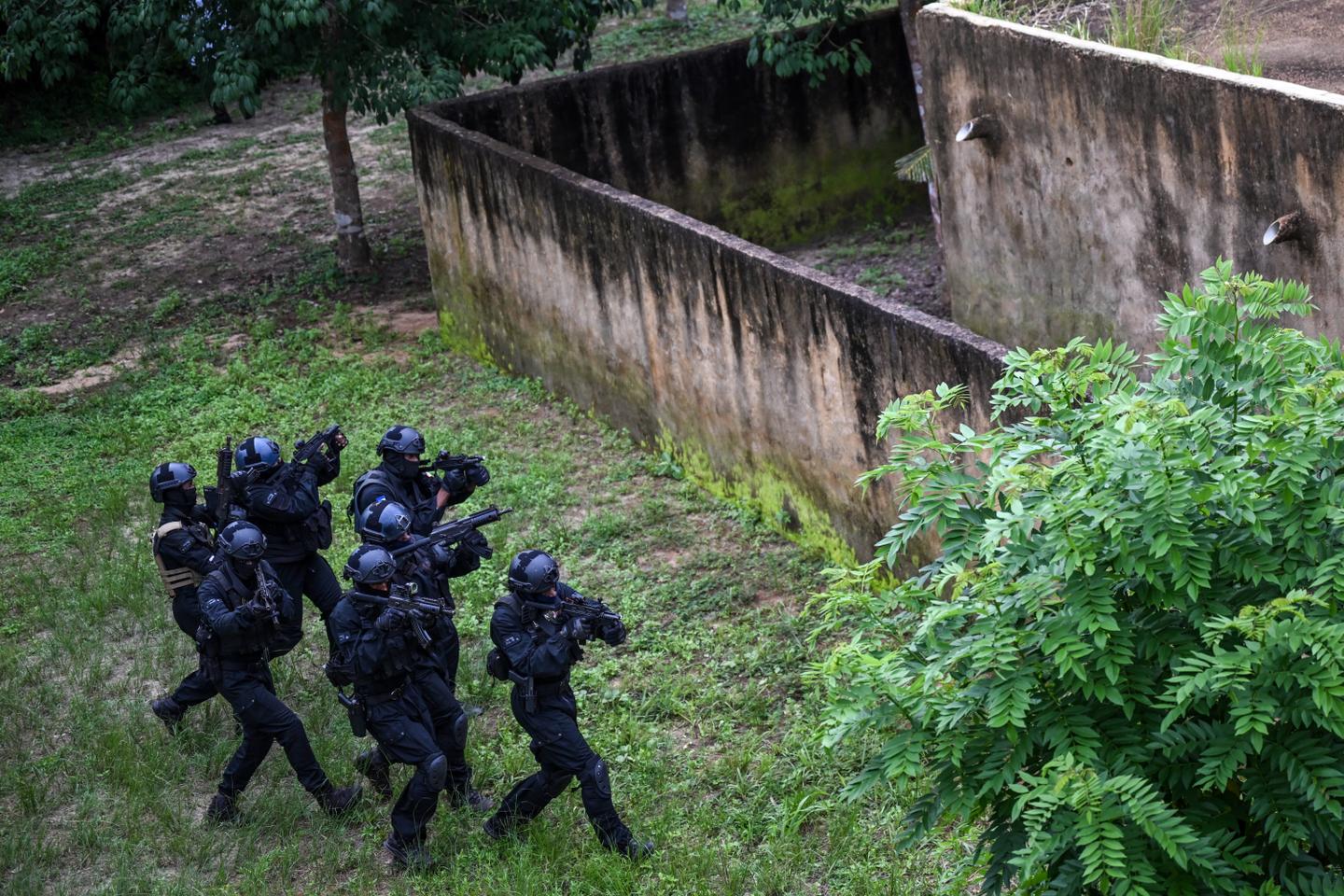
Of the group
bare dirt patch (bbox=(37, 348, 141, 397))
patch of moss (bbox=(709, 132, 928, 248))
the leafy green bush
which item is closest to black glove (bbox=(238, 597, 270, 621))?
the leafy green bush

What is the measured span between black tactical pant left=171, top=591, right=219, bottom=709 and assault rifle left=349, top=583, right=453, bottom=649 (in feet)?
3.99

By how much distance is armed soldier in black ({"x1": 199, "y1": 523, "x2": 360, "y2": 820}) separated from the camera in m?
6.82

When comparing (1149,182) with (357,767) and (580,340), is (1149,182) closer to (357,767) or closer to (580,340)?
(580,340)

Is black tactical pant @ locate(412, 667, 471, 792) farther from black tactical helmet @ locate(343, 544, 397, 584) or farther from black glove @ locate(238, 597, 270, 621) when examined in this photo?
black glove @ locate(238, 597, 270, 621)

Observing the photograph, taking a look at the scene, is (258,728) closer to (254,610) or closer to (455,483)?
(254,610)

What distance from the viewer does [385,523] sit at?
6.91m

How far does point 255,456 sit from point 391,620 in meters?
1.71

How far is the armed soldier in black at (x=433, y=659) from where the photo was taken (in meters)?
6.74

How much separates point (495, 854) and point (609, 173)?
27.5 feet

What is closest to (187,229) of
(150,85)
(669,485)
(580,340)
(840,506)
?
(150,85)

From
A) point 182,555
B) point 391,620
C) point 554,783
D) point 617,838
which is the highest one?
point 182,555

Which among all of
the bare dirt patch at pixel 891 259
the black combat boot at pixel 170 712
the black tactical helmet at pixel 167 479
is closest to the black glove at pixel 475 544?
the black tactical helmet at pixel 167 479

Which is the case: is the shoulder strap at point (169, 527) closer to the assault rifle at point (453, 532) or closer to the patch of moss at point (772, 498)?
the assault rifle at point (453, 532)

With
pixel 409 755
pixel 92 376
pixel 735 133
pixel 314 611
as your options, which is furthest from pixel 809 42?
pixel 409 755
